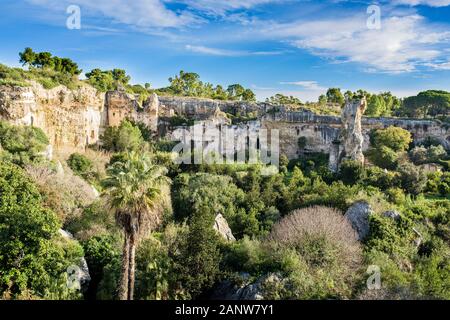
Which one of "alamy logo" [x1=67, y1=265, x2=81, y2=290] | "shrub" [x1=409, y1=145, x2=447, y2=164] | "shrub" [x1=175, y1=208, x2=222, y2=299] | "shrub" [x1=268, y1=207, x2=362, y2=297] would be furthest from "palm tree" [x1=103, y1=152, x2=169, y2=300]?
"shrub" [x1=409, y1=145, x2=447, y2=164]

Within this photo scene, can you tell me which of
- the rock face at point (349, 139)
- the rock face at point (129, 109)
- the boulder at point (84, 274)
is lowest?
the boulder at point (84, 274)

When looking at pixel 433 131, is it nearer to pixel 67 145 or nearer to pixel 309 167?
pixel 309 167

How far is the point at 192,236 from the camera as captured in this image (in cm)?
1816

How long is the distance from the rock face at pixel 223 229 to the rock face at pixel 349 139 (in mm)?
19903

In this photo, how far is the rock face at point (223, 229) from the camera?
23.3 metres

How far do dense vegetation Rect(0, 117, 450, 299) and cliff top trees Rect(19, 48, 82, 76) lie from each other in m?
11.6

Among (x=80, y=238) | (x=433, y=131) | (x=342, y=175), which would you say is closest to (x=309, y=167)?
(x=342, y=175)

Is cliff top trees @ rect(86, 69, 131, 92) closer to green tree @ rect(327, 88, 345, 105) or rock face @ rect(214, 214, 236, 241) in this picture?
rock face @ rect(214, 214, 236, 241)

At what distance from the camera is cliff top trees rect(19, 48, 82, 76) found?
118 ft

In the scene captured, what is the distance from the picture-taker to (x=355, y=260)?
1891 cm

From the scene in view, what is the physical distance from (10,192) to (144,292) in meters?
8.10

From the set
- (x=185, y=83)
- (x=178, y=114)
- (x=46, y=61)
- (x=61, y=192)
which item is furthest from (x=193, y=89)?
(x=61, y=192)

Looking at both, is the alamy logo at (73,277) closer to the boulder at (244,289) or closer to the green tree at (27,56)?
the boulder at (244,289)

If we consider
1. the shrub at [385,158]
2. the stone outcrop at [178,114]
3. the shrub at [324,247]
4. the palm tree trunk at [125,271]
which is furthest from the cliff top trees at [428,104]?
the palm tree trunk at [125,271]
